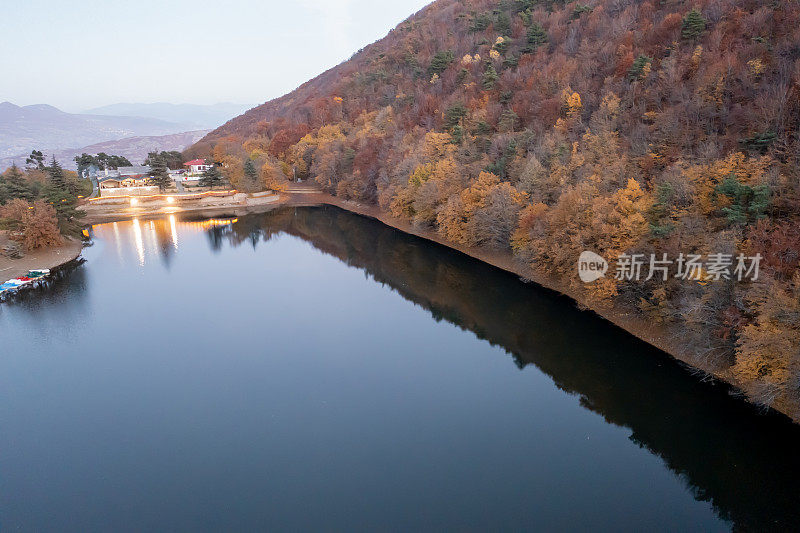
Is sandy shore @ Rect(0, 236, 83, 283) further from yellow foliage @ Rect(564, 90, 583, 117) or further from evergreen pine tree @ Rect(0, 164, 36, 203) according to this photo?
yellow foliage @ Rect(564, 90, 583, 117)

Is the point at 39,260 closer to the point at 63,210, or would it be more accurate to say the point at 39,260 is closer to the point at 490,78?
the point at 63,210

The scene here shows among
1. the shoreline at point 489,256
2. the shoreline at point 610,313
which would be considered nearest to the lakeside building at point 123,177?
the shoreline at point 489,256

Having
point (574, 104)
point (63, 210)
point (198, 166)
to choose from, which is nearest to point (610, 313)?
point (574, 104)

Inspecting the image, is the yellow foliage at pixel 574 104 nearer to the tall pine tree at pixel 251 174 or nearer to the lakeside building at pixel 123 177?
the tall pine tree at pixel 251 174

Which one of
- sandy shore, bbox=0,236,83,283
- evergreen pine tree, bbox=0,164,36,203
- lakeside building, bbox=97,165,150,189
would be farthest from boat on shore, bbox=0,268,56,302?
lakeside building, bbox=97,165,150,189

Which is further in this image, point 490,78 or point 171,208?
point 171,208

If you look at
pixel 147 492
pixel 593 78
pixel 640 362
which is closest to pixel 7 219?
pixel 147 492
